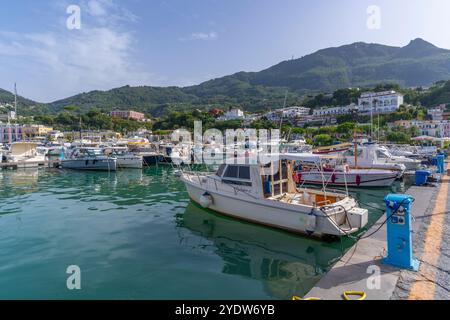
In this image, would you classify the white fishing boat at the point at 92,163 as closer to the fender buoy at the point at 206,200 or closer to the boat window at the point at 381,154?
the fender buoy at the point at 206,200

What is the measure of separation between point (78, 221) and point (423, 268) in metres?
12.1

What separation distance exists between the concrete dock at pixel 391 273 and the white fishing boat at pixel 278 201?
113 centimetres

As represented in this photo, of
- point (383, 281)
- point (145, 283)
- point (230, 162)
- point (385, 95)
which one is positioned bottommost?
point (145, 283)

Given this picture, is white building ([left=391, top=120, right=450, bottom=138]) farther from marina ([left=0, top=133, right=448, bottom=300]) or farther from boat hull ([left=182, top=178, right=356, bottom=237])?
boat hull ([left=182, top=178, right=356, bottom=237])

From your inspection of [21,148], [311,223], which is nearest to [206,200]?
[311,223]

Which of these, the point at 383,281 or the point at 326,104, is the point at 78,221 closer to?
the point at 383,281

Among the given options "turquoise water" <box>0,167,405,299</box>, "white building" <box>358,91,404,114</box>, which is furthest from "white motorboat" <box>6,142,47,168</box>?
"white building" <box>358,91,404,114</box>

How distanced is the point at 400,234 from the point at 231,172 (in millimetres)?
6671

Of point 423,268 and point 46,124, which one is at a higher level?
point 46,124

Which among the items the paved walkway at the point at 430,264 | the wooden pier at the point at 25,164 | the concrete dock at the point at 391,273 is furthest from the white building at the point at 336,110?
the concrete dock at the point at 391,273

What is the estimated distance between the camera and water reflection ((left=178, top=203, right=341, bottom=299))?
7148 millimetres

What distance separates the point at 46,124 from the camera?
121938 mm
